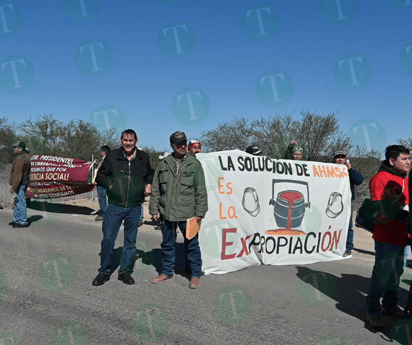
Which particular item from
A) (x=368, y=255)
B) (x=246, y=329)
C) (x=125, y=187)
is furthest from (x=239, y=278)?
(x=368, y=255)

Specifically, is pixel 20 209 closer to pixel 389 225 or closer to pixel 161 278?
pixel 161 278

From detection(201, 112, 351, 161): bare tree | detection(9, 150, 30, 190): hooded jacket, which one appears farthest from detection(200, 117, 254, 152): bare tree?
detection(9, 150, 30, 190): hooded jacket

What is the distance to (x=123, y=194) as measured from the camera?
4.63 meters

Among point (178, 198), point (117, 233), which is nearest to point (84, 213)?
point (117, 233)

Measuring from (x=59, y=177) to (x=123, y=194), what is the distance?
755 centimetres

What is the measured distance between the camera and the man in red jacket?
3.44 m

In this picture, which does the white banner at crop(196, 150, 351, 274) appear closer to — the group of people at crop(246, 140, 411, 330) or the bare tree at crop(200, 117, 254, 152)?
the group of people at crop(246, 140, 411, 330)

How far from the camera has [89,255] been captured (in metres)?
5.94

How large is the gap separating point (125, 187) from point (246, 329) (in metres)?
2.36

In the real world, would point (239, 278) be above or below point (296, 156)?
below

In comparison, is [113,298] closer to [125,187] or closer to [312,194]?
[125,187]

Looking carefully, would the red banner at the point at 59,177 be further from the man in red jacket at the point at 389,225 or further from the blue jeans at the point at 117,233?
the man in red jacket at the point at 389,225

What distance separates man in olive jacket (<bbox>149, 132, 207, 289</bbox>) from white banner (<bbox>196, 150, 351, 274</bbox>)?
0.54 m

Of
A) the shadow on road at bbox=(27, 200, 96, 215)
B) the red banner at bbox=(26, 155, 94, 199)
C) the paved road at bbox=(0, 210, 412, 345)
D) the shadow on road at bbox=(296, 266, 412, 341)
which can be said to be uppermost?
the red banner at bbox=(26, 155, 94, 199)
